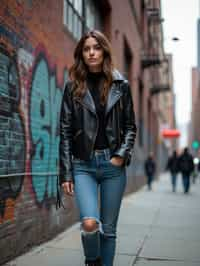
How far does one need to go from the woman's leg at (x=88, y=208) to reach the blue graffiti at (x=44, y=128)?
7.32 feet

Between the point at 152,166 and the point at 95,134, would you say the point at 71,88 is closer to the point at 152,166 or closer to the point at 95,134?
the point at 95,134

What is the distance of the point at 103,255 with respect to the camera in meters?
3.29

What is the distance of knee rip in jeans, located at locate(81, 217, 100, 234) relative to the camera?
305cm

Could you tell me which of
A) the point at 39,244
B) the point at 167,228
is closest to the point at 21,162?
the point at 39,244

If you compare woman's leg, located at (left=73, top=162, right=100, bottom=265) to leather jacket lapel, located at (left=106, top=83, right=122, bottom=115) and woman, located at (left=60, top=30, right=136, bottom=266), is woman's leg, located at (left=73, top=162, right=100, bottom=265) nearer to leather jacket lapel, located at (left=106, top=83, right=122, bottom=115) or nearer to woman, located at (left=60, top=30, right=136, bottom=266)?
woman, located at (left=60, top=30, right=136, bottom=266)

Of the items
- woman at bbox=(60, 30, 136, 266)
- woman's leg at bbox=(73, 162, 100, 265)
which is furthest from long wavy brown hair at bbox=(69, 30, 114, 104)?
Answer: woman's leg at bbox=(73, 162, 100, 265)

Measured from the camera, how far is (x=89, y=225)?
3.05m

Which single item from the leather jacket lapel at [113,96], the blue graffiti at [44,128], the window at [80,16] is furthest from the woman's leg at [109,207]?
the window at [80,16]

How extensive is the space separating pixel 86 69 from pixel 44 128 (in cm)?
252

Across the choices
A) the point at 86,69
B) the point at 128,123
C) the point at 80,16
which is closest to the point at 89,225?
the point at 128,123

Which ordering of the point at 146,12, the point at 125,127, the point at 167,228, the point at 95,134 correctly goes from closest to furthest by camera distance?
the point at 95,134
the point at 125,127
the point at 167,228
the point at 146,12

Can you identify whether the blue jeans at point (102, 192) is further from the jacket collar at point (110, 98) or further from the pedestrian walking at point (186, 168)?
the pedestrian walking at point (186, 168)

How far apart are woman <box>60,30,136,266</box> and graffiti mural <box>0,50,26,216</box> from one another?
4.19 feet

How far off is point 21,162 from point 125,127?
192 cm
